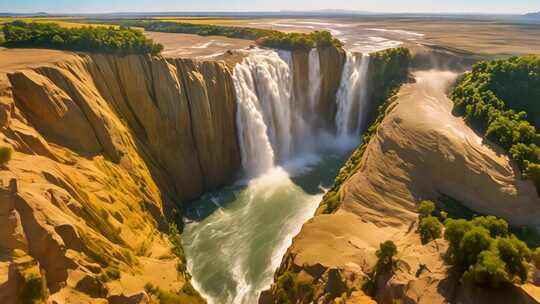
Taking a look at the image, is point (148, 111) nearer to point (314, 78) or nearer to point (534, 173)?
point (314, 78)

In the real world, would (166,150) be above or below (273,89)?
below

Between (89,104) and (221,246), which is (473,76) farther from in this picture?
(89,104)

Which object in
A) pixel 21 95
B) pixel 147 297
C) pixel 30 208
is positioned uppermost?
pixel 21 95

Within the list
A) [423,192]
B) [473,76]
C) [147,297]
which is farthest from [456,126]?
[147,297]

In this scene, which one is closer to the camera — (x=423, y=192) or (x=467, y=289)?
(x=467, y=289)

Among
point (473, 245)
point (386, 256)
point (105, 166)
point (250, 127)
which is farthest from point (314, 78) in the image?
point (473, 245)

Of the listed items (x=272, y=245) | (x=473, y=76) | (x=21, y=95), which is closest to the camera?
(x=21, y=95)
